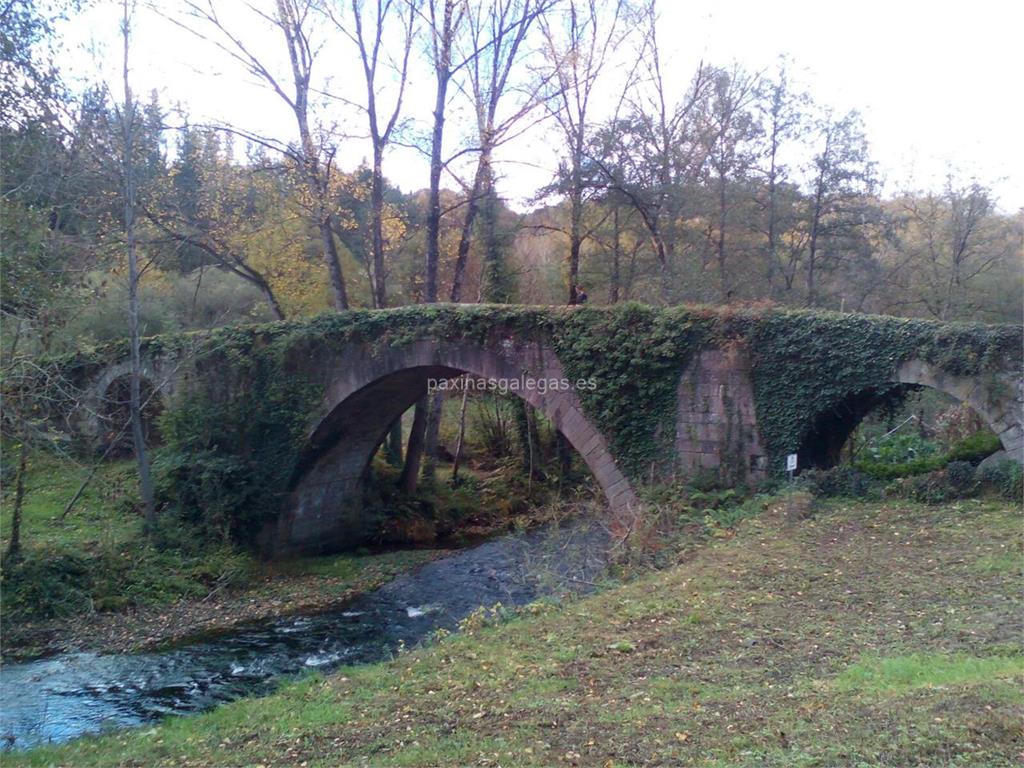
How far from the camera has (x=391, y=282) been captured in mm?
27484

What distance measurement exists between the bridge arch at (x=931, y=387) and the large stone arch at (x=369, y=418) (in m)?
2.82

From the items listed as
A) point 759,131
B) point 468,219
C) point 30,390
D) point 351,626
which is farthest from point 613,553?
point 759,131

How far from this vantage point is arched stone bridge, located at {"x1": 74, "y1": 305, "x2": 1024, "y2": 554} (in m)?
10.8

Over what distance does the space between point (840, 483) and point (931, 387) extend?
5.13 feet

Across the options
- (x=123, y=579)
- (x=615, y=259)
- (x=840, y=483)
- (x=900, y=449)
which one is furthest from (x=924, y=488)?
(x=615, y=259)

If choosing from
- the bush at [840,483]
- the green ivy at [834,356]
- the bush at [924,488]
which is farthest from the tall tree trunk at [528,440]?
the bush at [924,488]

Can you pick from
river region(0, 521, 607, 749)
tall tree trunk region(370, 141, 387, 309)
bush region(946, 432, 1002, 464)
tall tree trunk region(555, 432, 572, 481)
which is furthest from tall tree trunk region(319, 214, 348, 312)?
bush region(946, 432, 1002, 464)

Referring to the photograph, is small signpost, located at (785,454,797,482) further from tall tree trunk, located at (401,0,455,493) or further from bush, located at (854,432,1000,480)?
tall tree trunk, located at (401,0,455,493)

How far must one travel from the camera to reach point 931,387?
34.9 ft

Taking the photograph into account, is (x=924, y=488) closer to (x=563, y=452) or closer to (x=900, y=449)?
(x=900, y=449)

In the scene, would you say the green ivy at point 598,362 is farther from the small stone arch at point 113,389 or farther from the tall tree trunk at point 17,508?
the tall tree trunk at point 17,508

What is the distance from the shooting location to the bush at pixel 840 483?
1070cm

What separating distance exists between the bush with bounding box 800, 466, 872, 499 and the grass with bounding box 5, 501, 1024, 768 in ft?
4.51

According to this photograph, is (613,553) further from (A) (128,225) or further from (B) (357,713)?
(A) (128,225)
